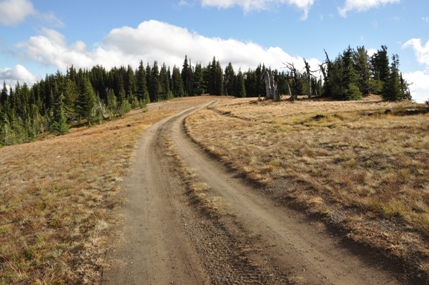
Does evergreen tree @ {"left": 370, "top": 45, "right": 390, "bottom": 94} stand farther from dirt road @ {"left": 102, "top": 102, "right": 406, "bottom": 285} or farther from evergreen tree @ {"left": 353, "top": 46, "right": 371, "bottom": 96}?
dirt road @ {"left": 102, "top": 102, "right": 406, "bottom": 285}

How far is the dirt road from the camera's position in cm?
589

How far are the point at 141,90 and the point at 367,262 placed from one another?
370 ft

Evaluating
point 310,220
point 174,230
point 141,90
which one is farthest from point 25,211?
point 141,90

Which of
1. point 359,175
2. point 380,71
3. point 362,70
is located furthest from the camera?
point 380,71

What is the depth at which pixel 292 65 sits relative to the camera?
6066 cm

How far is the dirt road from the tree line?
48027 millimetres

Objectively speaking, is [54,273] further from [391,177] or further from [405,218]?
[391,177]

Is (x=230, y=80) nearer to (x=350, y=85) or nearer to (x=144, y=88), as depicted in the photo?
(x=144, y=88)

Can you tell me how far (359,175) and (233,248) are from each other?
6.55m

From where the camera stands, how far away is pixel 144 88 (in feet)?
358

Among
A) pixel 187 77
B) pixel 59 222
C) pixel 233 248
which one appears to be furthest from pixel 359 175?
pixel 187 77

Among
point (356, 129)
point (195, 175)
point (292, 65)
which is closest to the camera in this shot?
point (195, 175)

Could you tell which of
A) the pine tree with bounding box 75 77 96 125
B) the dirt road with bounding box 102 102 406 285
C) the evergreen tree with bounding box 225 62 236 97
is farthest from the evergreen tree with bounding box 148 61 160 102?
the dirt road with bounding box 102 102 406 285

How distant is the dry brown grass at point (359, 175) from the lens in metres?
6.80
